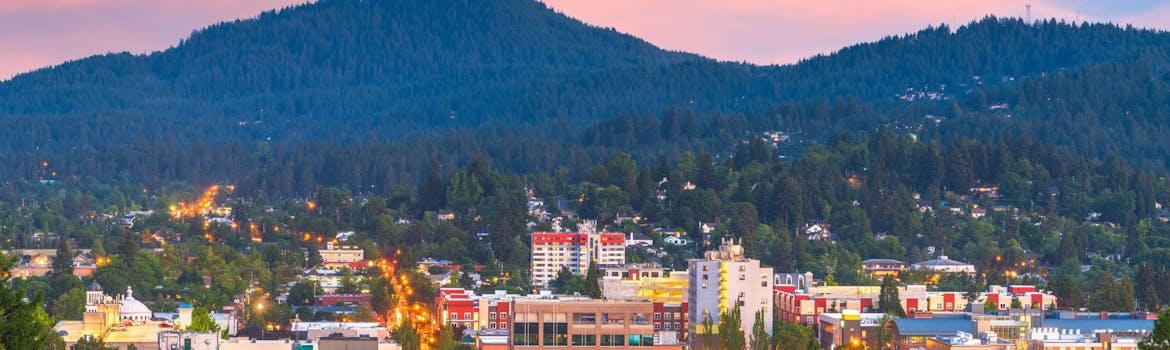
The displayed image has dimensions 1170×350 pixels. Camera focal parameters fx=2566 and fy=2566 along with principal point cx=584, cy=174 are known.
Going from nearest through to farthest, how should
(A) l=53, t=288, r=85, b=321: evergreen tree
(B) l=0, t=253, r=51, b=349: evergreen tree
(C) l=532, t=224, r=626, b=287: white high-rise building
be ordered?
(B) l=0, t=253, r=51, b=349: evergreen tree, (A) l=53, t=288, r=85, b=321: evergreen tree, (C) l=532, t=224, r=626, b=287: white high-rise building

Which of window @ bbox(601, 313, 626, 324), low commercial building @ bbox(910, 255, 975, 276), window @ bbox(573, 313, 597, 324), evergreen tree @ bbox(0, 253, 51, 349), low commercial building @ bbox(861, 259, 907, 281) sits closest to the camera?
evergreen tree @ bbox(0, 253, 51, 349)

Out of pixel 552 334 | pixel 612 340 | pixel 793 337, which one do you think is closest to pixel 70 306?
pixel 793 337

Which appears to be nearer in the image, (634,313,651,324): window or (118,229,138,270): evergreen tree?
(634,313,651,324): window

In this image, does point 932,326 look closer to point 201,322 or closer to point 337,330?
point 337,330

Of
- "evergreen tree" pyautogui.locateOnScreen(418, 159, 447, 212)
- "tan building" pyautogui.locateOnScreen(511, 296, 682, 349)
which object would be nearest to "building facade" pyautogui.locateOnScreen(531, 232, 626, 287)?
"evergreen tree" pyautogui.locateOnScreen(418, 159, 447, 212)

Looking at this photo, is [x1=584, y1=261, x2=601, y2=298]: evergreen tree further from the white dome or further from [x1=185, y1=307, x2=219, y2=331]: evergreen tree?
the white dome

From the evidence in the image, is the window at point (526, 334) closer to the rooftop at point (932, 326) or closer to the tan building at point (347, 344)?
the tan building at point (347, 344)

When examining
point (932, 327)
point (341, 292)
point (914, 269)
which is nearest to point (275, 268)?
point (341, 292)

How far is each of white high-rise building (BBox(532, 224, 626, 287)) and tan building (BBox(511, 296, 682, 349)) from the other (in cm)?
5675

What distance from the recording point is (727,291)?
116 meters

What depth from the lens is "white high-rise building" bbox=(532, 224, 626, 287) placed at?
149 m

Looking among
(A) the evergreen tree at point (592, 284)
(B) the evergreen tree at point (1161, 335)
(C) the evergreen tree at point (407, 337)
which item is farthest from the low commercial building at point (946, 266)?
(B) the evergreen tree at point (1161, 335)

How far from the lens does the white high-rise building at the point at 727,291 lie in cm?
11500

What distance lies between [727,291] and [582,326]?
26.4 m
